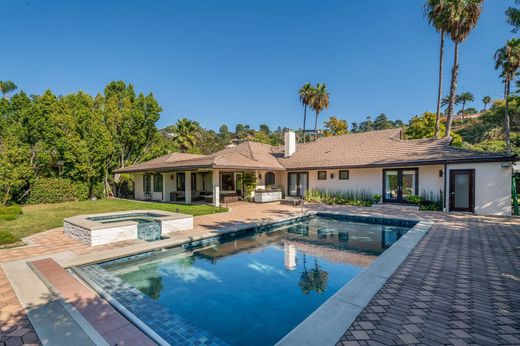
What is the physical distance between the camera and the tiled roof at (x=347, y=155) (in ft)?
48.7

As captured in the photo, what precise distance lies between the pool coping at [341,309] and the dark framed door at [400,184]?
11.3 metres

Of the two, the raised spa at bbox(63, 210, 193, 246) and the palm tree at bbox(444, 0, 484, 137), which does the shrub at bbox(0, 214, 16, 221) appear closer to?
the raised spa at bbox(63, 210, 193, 246)

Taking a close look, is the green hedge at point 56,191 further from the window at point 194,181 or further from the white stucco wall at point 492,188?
A: the white stucco wall at point 492,188

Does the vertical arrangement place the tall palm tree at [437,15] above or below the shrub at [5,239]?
above

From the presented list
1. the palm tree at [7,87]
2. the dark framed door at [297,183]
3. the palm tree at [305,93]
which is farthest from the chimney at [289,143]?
the palm tree at [7,87]

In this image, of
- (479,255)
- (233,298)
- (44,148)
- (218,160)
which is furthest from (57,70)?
(479,255)

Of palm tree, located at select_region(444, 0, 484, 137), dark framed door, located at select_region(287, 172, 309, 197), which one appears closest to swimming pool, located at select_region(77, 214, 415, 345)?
dark framed door, located at select_region(287, 172, 309, 197)

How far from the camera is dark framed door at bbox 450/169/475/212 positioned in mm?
13453

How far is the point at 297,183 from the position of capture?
70.0 feet

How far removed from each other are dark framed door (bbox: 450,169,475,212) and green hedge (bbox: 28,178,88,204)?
25.7 m

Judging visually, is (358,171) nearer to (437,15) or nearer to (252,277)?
(437,15)

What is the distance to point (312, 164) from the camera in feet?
65.4

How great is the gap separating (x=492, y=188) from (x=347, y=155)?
858 cm

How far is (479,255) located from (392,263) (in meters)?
2.65
